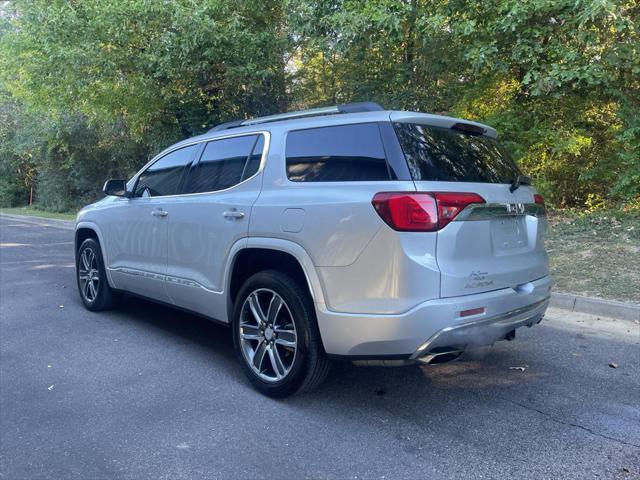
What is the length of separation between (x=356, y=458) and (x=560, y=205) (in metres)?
10.8

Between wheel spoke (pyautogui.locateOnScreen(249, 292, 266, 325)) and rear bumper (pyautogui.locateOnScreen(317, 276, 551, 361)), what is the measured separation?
2.02ft

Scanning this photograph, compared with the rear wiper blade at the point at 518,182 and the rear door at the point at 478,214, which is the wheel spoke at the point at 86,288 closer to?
the rear door at the point at 478,214

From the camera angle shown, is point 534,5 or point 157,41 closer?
point 534,5

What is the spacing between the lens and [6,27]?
57.2 ft

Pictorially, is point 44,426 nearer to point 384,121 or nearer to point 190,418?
point 190,418

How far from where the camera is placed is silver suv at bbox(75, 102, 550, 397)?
310 cm

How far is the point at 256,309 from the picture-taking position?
3.86 m

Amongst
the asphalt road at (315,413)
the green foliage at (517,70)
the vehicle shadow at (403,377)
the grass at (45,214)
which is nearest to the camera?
the asphalt road at (315,413)

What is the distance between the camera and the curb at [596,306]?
5512mm

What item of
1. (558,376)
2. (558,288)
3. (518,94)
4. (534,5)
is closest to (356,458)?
(558,376)

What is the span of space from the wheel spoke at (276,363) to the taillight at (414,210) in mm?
1290

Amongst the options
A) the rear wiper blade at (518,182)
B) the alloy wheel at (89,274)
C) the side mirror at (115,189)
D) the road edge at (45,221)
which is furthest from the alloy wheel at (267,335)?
the road edge at (45,221)

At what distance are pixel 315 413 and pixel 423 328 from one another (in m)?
1.00

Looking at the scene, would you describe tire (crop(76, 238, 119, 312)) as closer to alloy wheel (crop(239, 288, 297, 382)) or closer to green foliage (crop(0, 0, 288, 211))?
alloy wheel (crop(239, 288, 297, 382))
